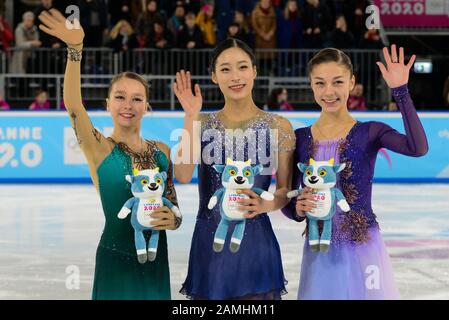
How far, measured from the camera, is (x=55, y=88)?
16500 mm

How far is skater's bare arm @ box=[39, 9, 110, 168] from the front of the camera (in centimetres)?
415

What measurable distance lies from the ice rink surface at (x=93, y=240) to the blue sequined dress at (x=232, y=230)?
4.02ft

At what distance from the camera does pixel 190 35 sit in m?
16.4

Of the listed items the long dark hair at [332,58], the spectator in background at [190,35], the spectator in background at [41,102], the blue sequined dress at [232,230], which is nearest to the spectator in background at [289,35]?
the spectator in background at [190,35]

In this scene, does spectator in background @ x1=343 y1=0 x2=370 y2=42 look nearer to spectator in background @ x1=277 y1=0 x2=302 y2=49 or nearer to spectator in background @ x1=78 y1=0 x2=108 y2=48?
spectator in background @ x1=277 y1=0 x2=302 y2=49

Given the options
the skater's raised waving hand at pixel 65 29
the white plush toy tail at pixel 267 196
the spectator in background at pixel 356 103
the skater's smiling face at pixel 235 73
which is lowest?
the white plush toy tail at pixel 267 196

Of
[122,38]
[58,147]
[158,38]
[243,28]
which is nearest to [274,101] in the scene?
[243,28]

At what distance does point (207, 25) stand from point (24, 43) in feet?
10.3

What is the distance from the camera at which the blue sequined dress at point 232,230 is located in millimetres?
4230

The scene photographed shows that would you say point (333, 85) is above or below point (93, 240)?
above

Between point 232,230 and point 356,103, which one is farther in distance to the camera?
point 356,103

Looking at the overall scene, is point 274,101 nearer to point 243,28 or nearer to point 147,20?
point 243,28

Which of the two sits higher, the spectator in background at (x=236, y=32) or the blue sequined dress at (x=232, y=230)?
the spectator in background at (x=236, y=32)

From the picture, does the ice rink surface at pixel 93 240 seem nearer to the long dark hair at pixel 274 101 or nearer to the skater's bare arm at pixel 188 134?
the skater's bare arm at pixel 188 134
